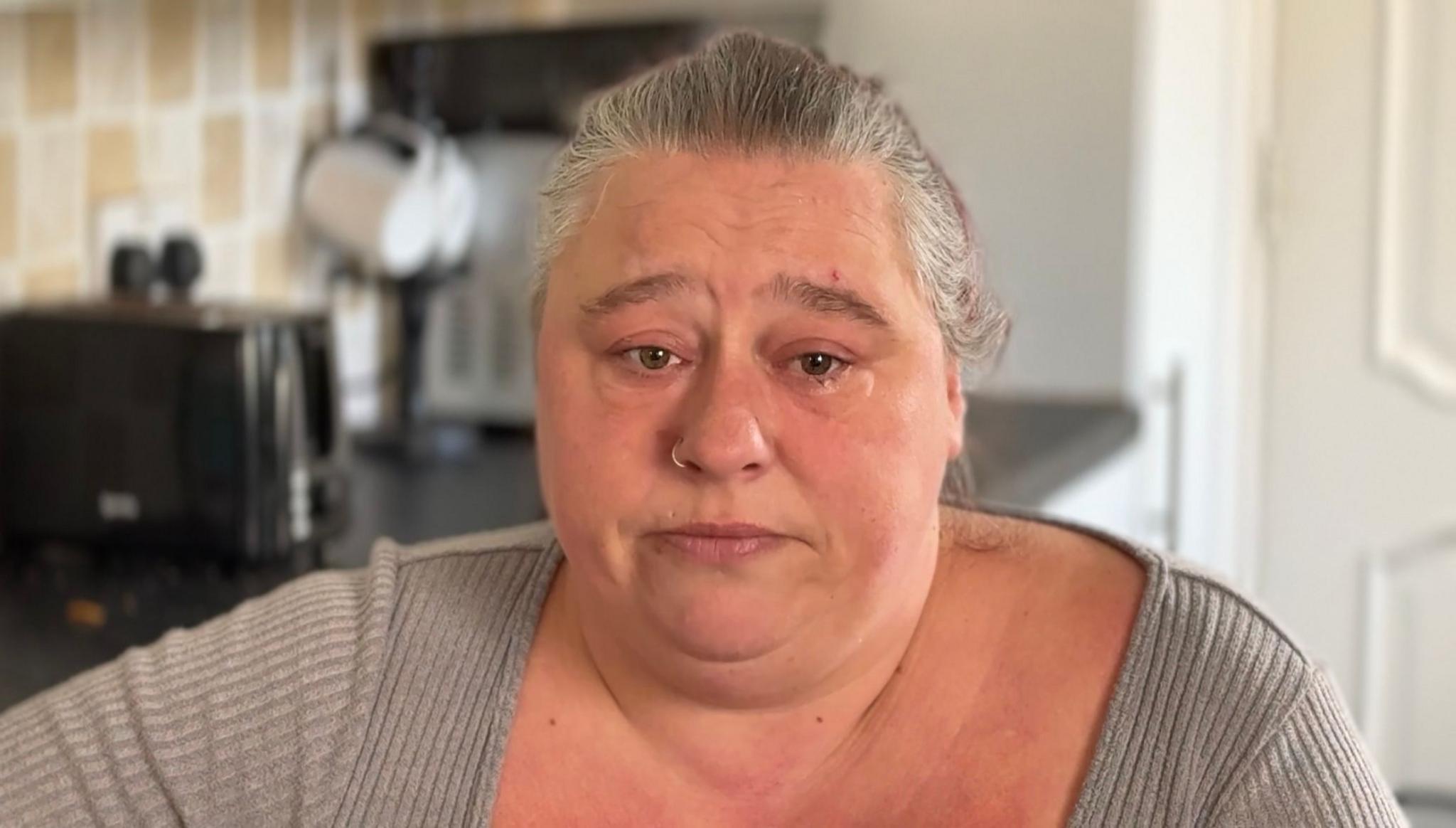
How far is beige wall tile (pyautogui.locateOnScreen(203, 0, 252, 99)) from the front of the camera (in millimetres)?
2014

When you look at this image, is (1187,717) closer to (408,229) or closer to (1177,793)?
(1177,793)

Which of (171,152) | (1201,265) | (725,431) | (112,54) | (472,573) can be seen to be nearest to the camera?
(725,431)

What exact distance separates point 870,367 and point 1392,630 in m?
2.11

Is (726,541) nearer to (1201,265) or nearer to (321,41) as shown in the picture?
(321,41)

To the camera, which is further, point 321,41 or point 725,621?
point 321,41

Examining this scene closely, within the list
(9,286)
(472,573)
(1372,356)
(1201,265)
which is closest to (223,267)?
(9,286)

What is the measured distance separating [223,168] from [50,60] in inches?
12.8

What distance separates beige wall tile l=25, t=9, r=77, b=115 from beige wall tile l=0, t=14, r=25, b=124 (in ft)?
0.04

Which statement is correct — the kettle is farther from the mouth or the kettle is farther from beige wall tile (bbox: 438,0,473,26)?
the mouth

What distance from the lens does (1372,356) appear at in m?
2.73

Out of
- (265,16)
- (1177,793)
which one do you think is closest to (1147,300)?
(265,16)

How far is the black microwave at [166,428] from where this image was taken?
1.57m

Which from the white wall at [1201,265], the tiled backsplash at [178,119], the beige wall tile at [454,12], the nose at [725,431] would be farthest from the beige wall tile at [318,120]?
the nose at [725,431]

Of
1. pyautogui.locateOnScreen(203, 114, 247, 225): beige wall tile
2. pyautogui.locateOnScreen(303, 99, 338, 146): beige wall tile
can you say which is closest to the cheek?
pyautogui.locateOnScreen(203, 114, 247, 225): beige wall tile
